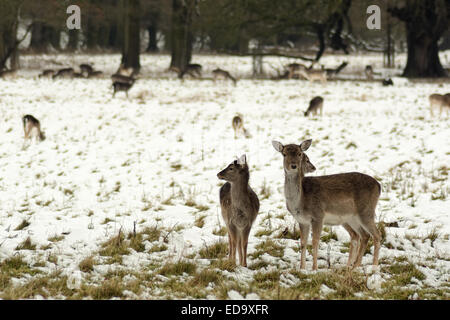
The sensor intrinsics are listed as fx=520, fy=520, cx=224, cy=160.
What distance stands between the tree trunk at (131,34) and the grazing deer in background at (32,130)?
19344 mm

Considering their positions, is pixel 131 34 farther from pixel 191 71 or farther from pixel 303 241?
pixel 303 241

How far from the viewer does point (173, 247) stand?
23.5ft

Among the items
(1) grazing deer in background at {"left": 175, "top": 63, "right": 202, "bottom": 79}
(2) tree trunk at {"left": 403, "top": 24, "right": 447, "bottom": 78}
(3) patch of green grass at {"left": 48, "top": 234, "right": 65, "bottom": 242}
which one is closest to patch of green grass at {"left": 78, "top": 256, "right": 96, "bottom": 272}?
(3) patch of green grass at {"left": 48, "top": 234, "right": 65, "bottom": 242}

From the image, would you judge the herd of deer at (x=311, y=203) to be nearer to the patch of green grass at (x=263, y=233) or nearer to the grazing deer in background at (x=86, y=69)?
the patch of green grass at (x=263, y=233)

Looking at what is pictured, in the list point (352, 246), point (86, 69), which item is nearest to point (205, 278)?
point (352, 246)

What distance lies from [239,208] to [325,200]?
1.00m

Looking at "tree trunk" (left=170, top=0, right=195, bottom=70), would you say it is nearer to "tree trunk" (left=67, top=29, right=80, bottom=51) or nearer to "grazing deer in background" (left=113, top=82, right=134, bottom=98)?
"grazing deer in background" (left=113, top=82, right=134, bottom=98)

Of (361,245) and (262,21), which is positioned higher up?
(262,21)

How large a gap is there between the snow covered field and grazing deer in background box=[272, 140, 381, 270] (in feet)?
1.56

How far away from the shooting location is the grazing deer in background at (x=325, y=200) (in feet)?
19.3

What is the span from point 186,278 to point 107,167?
6.99 meters

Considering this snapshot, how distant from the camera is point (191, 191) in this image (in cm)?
1038

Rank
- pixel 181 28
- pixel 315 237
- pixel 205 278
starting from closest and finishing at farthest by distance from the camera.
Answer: pixel 205 278 < pixel 315 237 < pixel 181 28

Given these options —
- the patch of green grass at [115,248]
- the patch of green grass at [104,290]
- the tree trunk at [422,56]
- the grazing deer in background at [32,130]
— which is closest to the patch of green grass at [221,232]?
the patch of green grass at [115,248]
